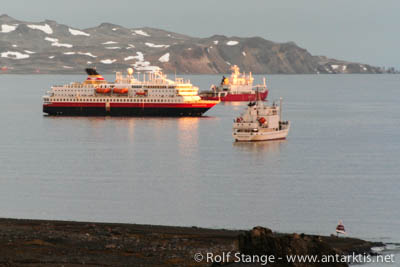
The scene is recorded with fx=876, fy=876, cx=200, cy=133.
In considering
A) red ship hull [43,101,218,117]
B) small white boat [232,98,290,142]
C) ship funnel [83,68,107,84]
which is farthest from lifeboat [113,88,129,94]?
small white boat [232,98,290,142]

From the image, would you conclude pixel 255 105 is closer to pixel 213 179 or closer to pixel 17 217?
pixel 213 179

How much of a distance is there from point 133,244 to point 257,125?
30.6 metres

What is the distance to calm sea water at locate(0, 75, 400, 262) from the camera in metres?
22.7

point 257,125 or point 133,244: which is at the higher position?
point 257,125

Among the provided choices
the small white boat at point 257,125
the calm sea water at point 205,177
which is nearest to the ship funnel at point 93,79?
the calm sea water at point 205,177

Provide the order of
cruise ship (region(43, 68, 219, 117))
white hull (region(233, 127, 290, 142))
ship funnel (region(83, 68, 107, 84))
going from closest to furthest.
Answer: white hull (region(233, 127, 290, 142)) < cruise ship (region(43, 68, 219, 117)) < ship funnel (region(83, 68, 107, 84))

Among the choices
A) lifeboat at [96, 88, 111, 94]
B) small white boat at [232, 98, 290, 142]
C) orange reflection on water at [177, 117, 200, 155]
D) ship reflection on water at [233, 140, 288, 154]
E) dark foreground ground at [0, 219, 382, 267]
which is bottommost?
orange reflection on water at [177, 117, 200, 155]

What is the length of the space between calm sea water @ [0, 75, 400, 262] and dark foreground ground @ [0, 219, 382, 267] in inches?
102

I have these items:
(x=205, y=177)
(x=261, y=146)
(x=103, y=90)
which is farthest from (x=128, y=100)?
(x=205, y=177)

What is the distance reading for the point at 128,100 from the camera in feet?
246

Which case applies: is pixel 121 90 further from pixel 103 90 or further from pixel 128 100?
pixel 103 90

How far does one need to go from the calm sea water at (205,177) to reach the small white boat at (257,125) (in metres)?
1.07

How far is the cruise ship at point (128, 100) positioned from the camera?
73.1 meters

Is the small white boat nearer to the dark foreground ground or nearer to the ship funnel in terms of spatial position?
the dark foreground ground
